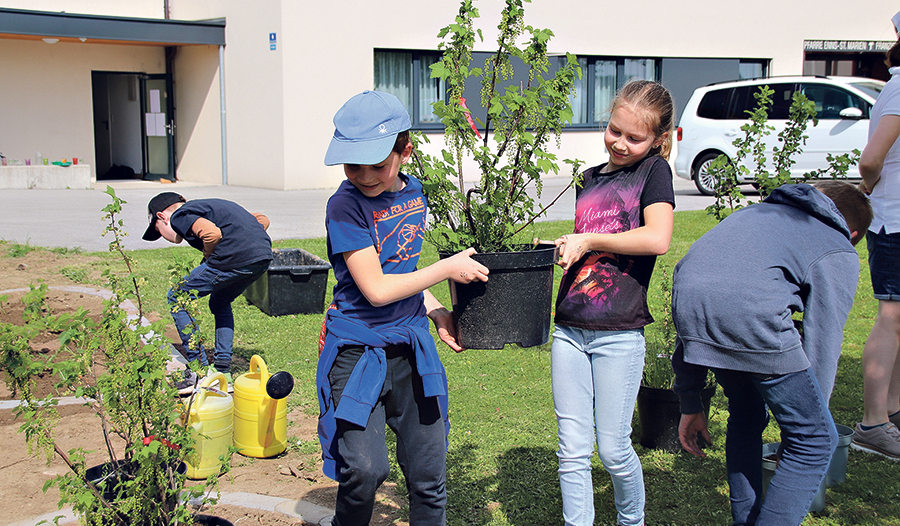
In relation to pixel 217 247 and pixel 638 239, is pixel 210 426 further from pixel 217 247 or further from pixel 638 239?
pixel 638 239

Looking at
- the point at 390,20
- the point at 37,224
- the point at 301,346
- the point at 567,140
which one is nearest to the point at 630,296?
the point at 301,346

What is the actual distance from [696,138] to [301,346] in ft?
36.5

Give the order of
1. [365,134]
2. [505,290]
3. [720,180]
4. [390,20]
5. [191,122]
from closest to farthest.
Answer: [365,134] < [505,290] < [720,180] < [390,20] < [191,122]

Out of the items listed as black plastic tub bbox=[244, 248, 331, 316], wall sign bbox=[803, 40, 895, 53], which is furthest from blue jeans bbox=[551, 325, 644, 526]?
wall sign bbox=[803, 40, 895, 53]

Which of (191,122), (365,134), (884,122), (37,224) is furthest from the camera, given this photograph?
(191,122)

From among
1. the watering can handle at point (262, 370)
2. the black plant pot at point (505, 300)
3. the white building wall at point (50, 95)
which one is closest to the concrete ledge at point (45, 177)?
the white building wall at point (50, 95)

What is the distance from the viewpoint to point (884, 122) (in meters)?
3.72

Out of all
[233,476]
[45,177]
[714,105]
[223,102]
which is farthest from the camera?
[223,102]

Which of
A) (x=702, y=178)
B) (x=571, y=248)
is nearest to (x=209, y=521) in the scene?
(x=571, y=248)

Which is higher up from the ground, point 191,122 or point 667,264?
point 191,122

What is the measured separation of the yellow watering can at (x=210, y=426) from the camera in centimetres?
371

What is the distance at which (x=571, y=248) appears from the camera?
101 inches

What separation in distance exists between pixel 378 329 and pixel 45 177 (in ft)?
51.7

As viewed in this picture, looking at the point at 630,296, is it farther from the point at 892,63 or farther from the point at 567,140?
the point at 567,140
